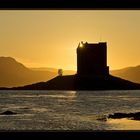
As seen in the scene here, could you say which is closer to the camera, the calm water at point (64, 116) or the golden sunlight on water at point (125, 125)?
the golden sunlight on water at point (125, 125)

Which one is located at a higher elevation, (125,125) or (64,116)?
(64,116)

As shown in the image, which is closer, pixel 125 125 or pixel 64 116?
pixel 125 125

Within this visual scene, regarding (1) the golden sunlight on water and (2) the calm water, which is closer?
(1) the golden sunlight on water
